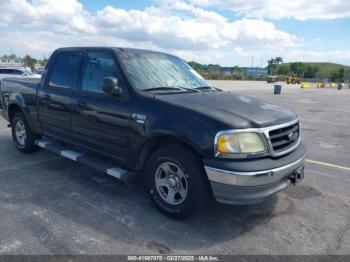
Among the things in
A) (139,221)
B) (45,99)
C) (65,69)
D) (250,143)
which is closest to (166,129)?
(250,143)

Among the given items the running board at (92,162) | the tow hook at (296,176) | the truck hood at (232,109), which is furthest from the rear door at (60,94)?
the tow hook at (296,176)

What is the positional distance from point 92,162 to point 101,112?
2.32 feet

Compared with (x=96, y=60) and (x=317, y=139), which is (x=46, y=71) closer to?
(x=96, y=60)

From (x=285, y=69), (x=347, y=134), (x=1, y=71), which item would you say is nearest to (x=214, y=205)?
(x=347, y=134)

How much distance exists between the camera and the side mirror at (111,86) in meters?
3.80

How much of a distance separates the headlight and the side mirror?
4.71ft

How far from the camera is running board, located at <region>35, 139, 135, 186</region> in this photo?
12.8ft

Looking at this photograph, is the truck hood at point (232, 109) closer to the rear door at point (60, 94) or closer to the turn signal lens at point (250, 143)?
the turn signal lens at point (250, 143)

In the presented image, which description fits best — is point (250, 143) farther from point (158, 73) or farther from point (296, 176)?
point (158, 73)

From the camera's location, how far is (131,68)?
4.11m

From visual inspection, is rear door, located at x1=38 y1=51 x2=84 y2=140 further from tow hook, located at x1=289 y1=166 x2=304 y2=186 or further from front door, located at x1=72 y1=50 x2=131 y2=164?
tow hook, located at x1=289 y1=166 x2=304 y2=186

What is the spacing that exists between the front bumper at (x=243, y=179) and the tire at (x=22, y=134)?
4.01 meters

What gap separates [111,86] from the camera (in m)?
3.80

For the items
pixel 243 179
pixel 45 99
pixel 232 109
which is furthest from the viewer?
pixel 45 99
